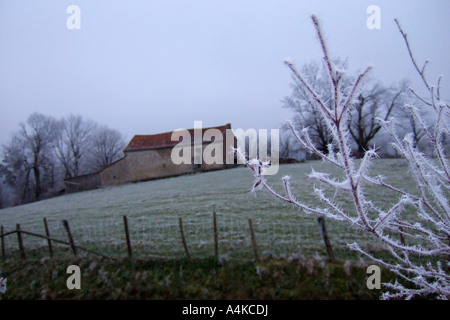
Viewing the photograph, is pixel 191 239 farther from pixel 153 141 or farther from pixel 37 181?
pixel 37 181

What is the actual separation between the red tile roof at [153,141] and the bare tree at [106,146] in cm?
822

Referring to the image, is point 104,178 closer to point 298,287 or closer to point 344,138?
point 298,287

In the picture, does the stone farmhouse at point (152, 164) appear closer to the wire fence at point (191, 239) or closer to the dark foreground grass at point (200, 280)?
the wire fence at point (191, 239)

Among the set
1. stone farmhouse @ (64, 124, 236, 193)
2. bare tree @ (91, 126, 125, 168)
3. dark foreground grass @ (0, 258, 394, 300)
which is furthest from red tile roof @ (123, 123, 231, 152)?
dark foreground grass @ (0, 258, 394, 300)

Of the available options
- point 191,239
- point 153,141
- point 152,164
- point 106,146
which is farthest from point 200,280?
point 106,146

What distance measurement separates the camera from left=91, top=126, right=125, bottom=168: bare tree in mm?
37781

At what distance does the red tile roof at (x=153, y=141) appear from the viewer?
31.2 m

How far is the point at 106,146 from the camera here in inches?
1551

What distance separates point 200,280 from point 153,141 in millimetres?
30031

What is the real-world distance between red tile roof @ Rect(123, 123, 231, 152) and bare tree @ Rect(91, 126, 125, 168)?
8224mm

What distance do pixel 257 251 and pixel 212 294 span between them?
1475 mm
